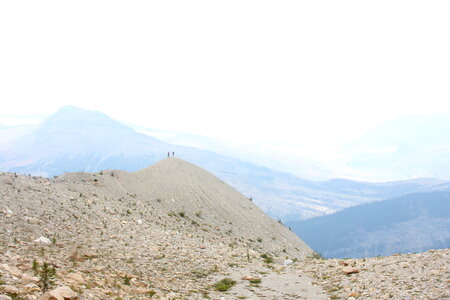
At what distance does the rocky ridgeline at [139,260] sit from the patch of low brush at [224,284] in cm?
5

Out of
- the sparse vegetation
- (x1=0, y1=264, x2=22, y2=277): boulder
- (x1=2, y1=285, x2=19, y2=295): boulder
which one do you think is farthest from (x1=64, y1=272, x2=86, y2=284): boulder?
(x1=2, y1=285, x2=19, y2=295): boulder

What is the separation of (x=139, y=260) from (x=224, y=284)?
5189 millimetres

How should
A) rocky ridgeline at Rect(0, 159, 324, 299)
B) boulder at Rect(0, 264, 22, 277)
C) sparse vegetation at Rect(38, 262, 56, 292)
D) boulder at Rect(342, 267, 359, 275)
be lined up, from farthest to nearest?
boulder at Rect(342, 267, 359, 275) < rocky ridgeline at Rect(0, 159, 324, 299) < boulder at Rect(0, 264, 22, 277) < sparse vegetation at Rect(38, 262, 56, 292)

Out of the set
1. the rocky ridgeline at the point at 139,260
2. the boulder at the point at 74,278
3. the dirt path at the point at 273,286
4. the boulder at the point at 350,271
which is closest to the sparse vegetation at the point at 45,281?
the rocky ridgeline at the point at 139,260

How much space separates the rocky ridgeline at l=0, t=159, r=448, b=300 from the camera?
14.4 meters

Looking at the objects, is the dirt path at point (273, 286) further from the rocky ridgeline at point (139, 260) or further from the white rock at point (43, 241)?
the white rock at point (43, 241)

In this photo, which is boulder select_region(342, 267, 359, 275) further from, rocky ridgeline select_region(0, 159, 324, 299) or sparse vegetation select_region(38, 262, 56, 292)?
sparse vegetation select_region(38, 262, 56, 292)

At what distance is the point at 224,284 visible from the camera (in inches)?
740

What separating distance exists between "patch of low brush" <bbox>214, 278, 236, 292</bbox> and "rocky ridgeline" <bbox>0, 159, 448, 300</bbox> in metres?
0.05

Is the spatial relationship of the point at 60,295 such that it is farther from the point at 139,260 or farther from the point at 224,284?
the point at 139,260

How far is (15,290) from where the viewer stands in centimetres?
1082

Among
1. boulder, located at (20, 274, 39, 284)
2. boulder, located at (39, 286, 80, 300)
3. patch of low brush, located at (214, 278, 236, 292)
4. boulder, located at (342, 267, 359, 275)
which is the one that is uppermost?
boulder, located at (39, 286, 80, 300)

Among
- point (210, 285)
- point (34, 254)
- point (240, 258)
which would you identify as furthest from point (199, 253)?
point (34, 254)

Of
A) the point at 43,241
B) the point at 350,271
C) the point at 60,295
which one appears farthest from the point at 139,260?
the point at 350,271
